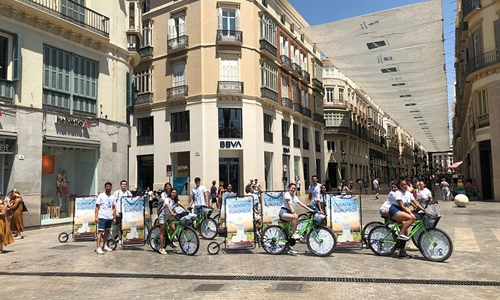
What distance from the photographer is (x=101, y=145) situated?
1853 centimetres

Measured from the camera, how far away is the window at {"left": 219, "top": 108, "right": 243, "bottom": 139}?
3058cm

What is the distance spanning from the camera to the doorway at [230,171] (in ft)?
101

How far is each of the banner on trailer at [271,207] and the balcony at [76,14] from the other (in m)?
11.8

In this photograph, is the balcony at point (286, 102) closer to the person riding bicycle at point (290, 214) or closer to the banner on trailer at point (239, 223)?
the banner on trailer at point (239, 223)

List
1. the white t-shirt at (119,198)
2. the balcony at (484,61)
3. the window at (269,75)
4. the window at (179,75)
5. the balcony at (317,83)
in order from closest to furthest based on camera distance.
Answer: the white t-shirt at (119,198) → the balcony at (484,61) → the window at (179,75) → the window at (269,75) → the balcony at (317,83)

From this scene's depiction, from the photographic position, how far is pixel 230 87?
99.8 ft

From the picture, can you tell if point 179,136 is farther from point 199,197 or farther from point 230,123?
point 199,197

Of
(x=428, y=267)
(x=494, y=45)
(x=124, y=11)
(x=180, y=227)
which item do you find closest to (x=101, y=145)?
(x=124, y=11)

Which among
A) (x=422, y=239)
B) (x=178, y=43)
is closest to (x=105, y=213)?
(x=422, y=239)

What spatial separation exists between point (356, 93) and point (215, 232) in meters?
53.6

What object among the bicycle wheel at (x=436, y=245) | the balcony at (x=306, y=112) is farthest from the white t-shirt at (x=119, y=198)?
the balcony at (x=306, y=112)

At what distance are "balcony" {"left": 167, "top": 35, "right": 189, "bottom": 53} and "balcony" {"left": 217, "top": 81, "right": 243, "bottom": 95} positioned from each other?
4.19 metres

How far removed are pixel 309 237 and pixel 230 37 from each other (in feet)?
77.9

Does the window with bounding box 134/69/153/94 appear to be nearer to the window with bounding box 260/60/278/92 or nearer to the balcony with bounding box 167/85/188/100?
the balcony with bounding box 167/85/188/100
